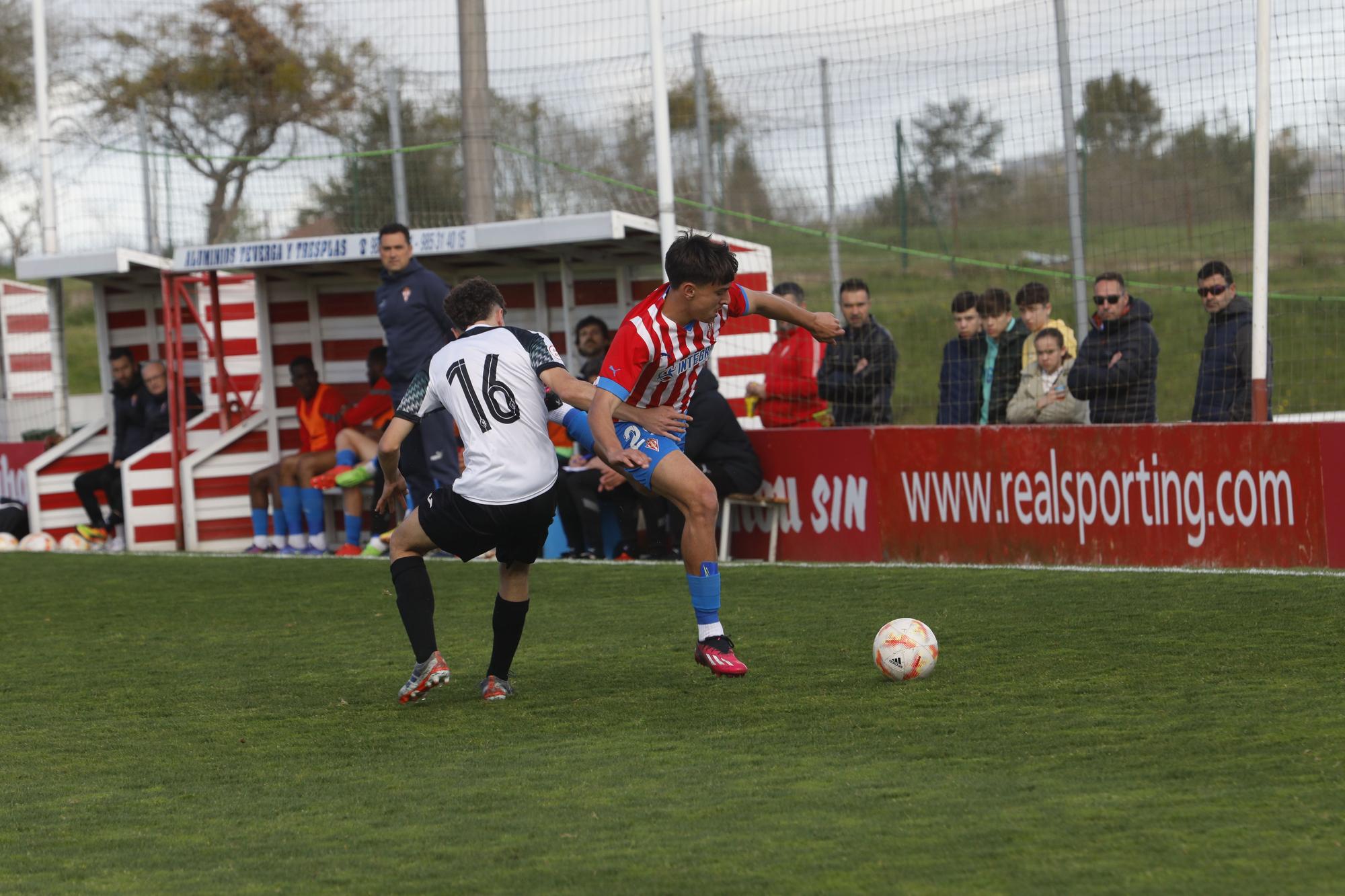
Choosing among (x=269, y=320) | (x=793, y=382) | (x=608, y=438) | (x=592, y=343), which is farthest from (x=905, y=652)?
(x=269, y=320)

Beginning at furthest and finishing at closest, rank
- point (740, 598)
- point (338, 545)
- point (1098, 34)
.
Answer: point (338, 545) → point (1098, 34) → point (740, 598)

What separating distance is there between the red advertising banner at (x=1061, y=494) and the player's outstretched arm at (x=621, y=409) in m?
3.85

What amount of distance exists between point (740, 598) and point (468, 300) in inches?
131

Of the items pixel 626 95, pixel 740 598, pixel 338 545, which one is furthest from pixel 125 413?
pixel 740 598

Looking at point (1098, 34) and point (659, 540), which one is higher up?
point (1098, 34)

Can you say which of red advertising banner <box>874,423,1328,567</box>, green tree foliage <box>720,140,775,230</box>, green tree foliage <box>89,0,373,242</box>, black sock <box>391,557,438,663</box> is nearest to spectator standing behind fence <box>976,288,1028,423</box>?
red advertising banner <box>874,423,1328,567</box>

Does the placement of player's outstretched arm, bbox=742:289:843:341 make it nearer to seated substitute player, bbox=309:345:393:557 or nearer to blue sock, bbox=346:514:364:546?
seated substitute player, bbox=309:345:393:557

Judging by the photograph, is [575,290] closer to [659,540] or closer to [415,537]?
[659,540]

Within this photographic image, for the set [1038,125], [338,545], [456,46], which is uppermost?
[456,46]

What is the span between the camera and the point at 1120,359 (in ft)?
32.9

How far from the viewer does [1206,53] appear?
32.3ft

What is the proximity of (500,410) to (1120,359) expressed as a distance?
5.10 metres

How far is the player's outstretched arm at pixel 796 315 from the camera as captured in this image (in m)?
7.03

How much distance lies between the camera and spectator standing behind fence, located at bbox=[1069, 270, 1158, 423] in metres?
10.0
